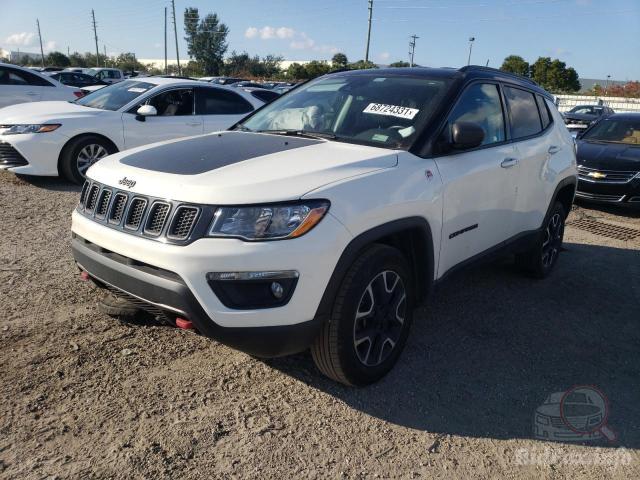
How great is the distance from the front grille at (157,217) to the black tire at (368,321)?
3.02ft

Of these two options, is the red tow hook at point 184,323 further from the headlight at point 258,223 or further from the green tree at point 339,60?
the green tree at point 339,60

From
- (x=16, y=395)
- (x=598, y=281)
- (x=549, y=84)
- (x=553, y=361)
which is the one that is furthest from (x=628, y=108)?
(x=16, y=395)

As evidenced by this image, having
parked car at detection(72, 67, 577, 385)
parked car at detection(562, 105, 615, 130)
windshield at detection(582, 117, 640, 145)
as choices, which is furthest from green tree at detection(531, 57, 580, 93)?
parked car at detection(72, 67, 577, 385)

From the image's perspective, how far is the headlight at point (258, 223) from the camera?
252 cm

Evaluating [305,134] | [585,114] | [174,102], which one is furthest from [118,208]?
[585,114]

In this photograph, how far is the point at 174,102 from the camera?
836 cm

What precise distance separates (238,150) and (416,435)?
1838 mm

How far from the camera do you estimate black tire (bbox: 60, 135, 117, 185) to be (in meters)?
7.68

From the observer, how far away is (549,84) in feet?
167

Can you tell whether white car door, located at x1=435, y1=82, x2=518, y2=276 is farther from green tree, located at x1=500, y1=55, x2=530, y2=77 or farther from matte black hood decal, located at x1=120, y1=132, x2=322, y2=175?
green tree, located at x1=500, y1=55, x2=530, y2=77

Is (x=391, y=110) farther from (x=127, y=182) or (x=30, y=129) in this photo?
(x=30, y=129)

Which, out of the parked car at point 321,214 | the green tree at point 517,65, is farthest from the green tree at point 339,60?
the parked car at point 321,214

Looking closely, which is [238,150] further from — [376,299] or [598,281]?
[598,281]

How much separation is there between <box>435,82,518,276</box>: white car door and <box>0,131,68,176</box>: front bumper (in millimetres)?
5922
